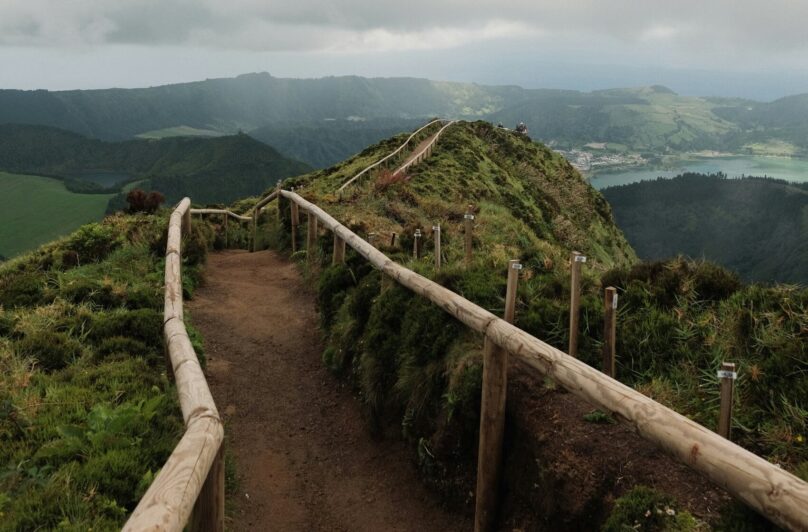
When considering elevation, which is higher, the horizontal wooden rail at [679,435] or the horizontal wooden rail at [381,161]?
the horizontal wooden rail at [381,161]

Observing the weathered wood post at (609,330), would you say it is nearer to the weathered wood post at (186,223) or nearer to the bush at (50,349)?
the bush at (50,349)

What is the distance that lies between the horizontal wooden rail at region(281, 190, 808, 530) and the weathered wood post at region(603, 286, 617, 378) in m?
1.05

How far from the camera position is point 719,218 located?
363 ft

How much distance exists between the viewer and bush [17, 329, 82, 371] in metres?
5.86

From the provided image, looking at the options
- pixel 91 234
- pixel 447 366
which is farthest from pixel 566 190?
pixel 447 366

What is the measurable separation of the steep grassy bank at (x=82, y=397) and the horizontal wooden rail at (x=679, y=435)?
2.66 m

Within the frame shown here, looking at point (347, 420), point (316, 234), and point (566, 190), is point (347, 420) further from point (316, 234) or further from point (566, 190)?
point (566, 190)

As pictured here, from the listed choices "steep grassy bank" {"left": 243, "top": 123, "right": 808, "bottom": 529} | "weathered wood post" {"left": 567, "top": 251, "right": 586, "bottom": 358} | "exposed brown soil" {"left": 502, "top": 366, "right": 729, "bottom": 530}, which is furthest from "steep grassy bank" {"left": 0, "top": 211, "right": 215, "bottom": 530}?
"weathered wood post" {"left": 567, "top": 251, "right": 586, "bottom": 358}

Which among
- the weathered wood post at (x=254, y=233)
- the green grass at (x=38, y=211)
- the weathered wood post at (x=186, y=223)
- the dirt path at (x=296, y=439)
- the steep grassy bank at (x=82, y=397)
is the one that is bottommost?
the green grass at (x=38, y=211)

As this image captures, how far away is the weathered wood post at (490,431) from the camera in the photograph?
437 centimetres

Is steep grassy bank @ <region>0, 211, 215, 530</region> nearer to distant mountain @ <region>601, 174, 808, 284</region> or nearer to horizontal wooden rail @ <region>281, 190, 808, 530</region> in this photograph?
horizontal wooden rail @ <region>281, 190, 808, 530</region>

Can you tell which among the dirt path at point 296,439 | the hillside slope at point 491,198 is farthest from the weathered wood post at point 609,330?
the hillside slope at point 491,198

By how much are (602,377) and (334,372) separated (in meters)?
4.54

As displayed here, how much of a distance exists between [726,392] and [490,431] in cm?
168
